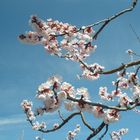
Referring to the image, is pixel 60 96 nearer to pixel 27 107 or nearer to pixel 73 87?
pixel 73 87

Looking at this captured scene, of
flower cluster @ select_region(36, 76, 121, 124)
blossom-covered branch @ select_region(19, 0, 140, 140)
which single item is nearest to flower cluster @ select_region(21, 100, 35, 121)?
blossom-covered branch @ select_region(19, 0, 140, 140)

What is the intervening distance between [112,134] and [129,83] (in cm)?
1913

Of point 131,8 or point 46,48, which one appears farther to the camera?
point 46,48

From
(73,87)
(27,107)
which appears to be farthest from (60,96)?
(27,107)

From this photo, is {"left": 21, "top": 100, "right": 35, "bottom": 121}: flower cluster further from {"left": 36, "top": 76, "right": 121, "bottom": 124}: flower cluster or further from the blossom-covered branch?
{"left": 36, "top": 76, "right": 121, "bottom": 124}: flower cluster

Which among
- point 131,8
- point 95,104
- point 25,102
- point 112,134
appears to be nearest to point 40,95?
point 95,104

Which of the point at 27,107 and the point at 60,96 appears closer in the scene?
the point at 60,96

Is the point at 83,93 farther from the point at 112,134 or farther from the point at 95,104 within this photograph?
the point at 112,134

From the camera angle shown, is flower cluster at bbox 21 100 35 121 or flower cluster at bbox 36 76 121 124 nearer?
flower cluster at bbox 36 76 121 124

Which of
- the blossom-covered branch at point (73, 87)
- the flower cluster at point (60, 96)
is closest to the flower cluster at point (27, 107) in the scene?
the blossom-covered branch at point (73, 87)

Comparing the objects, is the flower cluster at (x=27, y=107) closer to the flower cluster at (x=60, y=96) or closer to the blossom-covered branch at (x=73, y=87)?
the blossom-covered branch at (x=73, y=87)

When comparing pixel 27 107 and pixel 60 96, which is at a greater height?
pixel 27 107

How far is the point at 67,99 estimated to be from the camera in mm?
8648

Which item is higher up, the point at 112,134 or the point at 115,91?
the point at 112,134
